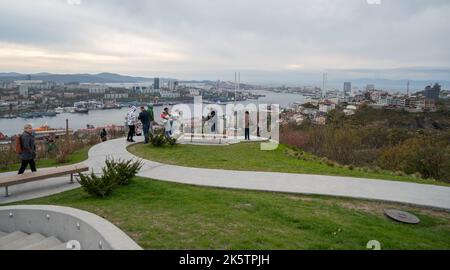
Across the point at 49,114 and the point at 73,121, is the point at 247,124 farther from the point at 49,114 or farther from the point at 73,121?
the point at 49,114

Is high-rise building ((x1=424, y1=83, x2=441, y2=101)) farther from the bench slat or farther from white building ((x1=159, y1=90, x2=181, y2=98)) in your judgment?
the bench slat

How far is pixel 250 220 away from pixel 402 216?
3.05 meters

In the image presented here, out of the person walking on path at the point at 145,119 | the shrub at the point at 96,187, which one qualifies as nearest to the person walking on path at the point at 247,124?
the person walking on path at the point at 145,119

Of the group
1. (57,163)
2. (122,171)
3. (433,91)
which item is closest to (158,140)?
(57,163)

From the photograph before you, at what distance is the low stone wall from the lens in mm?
4504

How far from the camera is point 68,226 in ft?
18.0

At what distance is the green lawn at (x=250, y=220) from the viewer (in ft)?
16.0

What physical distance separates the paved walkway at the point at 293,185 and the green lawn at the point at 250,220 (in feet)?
1.54

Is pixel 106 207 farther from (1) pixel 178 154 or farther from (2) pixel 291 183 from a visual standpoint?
(1) pixel 178 154

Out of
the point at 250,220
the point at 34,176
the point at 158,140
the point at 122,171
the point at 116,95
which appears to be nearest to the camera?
the point at 250,220

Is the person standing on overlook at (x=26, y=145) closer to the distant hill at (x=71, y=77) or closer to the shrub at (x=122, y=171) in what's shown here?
the shrub at (x=122, y=171)

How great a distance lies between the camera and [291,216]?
6.04m

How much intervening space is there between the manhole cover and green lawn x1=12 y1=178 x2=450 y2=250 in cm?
13
